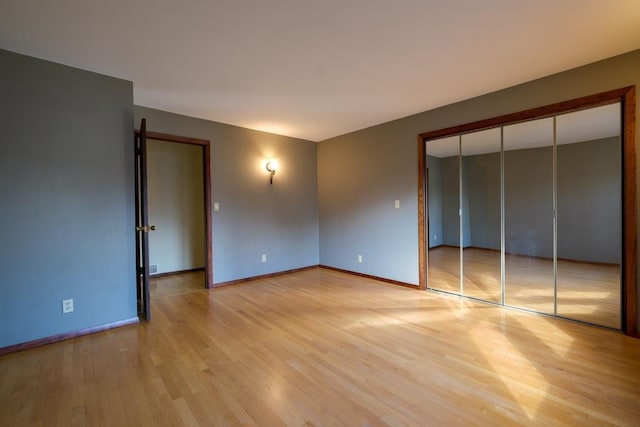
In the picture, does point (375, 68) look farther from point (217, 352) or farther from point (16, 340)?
point (16, 340)

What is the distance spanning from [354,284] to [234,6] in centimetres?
370

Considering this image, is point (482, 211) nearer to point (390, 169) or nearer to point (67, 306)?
point (390, 169)

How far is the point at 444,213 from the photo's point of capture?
13.0ft

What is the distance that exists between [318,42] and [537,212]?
2.90 meters

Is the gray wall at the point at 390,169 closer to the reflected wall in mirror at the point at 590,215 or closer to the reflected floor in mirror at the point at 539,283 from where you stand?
the reflected wall in mirror at the point at 590,215

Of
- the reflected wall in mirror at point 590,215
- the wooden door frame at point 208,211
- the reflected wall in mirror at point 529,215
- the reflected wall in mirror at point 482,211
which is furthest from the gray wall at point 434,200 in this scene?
the wooden door frame at point 208,211

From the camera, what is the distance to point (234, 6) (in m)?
1.86

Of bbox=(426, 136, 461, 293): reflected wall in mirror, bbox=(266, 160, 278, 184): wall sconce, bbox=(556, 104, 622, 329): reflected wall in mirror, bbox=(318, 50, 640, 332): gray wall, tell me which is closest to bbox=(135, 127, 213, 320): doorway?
bbox=(266, 160, 278, 184): wall sconce

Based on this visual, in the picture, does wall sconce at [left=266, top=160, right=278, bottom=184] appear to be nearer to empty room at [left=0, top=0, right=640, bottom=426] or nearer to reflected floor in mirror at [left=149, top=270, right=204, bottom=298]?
empty room at [left=0, top=0, right=640, bottom=426]

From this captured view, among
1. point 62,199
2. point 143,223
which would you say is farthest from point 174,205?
point 62,199

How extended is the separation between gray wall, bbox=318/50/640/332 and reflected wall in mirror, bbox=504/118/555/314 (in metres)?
0.36

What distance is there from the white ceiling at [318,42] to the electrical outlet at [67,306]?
7.07 feet

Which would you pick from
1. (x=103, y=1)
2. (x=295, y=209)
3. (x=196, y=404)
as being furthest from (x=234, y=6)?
(x=295, y=209)

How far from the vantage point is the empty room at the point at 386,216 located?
1.86m
